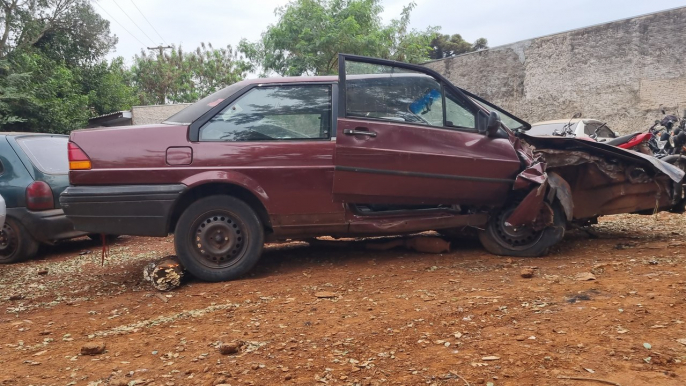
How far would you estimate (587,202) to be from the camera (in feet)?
15.9

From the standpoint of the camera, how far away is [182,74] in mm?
32188

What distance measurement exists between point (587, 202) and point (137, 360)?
415cm

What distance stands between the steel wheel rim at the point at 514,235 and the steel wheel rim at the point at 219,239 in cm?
227

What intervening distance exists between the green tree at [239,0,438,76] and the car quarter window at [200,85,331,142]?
12.3m

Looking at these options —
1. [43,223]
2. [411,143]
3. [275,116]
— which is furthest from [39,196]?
[411,143]

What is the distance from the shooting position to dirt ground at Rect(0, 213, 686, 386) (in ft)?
7.55

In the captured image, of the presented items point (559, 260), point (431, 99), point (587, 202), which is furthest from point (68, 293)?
point (587, 202)

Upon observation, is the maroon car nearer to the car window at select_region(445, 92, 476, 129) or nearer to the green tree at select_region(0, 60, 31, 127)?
the car window at select_region(445, 92, 476, 129)

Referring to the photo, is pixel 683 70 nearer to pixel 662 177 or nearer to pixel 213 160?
pixel 662 177

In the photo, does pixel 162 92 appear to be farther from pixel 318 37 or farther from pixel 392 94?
pixel 392 94

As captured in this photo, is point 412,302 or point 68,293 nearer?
point 412,302

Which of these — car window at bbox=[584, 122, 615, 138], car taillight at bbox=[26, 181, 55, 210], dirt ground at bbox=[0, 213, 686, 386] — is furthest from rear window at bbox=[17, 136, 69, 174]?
car window at bbox=[584, 122, 615, 138]

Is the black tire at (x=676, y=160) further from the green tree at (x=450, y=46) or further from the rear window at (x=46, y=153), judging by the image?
the green tree at (x=450, y=46)

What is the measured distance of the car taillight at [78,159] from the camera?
3.98 m
